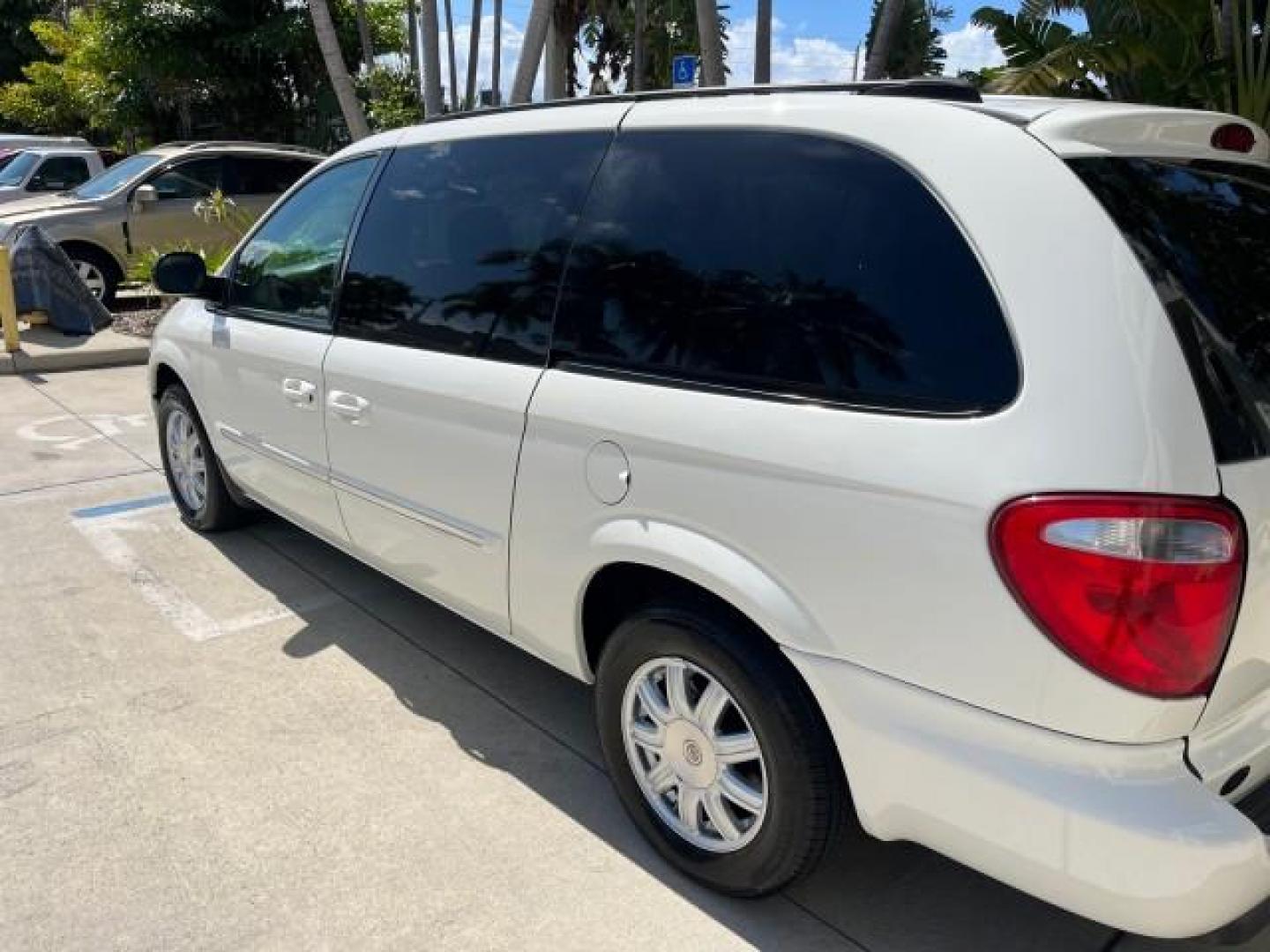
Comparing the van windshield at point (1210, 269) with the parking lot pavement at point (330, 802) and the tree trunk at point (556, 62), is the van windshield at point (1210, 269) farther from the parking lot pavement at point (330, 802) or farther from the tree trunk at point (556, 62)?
the tree trunk at point (556, 62)

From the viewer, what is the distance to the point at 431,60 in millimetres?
12211

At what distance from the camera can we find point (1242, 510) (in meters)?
1.74

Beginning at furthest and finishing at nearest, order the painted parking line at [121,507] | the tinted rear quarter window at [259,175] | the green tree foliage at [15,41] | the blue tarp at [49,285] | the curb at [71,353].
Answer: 1. the green tree foliage at [15,41]
2. the tinted rear quarter window at [259,175]
3. the blue tarp at [49,285]
4. the curb at [71,353]
5. the painted parking line at [121,507]

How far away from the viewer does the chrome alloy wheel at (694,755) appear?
7.81 ft

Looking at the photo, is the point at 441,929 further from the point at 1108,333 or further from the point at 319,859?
the point at 1108,333

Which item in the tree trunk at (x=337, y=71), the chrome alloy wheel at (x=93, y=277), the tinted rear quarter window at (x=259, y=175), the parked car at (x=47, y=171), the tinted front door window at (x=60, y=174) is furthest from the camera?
the tinted front door window at (x=60, y=174)

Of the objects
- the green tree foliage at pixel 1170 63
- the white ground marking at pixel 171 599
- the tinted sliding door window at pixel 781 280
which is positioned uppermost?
the green tree foliage at pixel 1170 63

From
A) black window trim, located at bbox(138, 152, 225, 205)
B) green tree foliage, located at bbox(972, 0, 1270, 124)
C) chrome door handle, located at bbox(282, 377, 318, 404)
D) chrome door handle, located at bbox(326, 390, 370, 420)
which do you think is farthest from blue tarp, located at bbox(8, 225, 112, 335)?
green tree foliage, located at bbox(972, 0, 1270, 124)

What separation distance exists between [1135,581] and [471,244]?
6.76 ft

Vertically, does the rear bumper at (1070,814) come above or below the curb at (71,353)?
above

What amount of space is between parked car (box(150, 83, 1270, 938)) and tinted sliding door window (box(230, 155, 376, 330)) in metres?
0.75

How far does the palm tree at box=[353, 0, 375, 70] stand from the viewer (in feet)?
63.7

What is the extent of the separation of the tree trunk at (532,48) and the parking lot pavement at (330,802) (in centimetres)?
748

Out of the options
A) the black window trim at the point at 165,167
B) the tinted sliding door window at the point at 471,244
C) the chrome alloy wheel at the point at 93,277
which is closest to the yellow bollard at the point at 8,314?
the chrome alloy wheel at the point at 93,277
